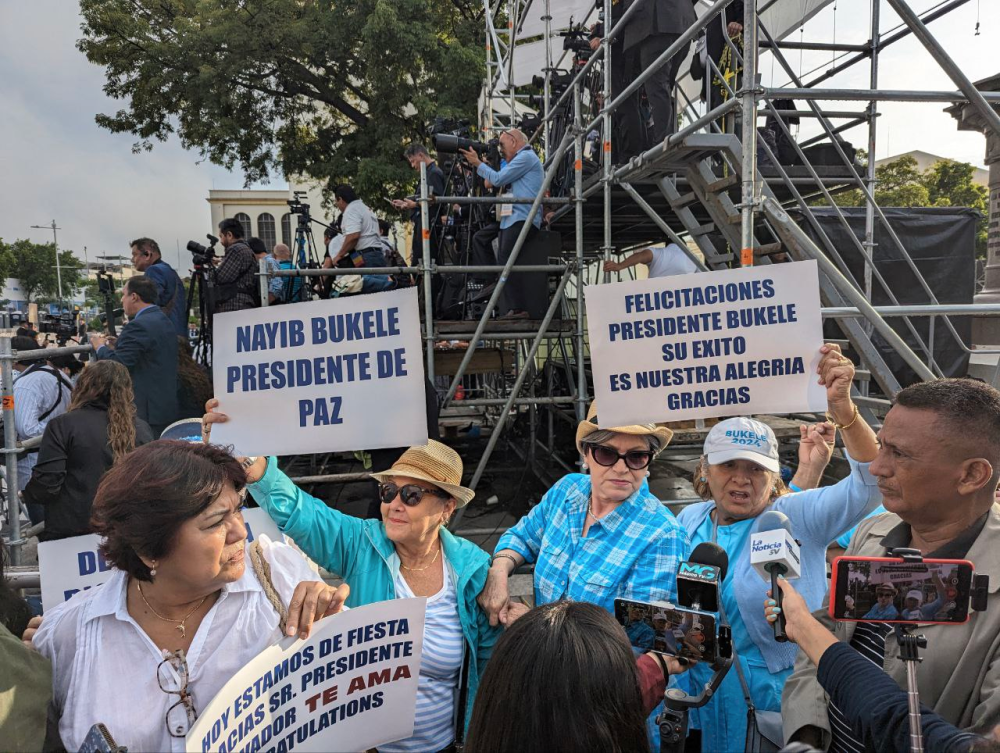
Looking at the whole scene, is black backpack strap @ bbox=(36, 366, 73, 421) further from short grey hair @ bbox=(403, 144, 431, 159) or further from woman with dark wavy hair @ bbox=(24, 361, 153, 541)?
short grey hair @ bbox=(403, 144, 431, 159)

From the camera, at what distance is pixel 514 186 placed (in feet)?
19.1

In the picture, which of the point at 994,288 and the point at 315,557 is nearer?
the point at 315,557

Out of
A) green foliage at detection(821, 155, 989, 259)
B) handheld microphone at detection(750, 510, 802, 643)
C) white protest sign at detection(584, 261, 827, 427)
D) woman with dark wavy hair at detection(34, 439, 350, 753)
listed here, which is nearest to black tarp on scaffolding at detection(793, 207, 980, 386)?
white protest sign at detection(584, 261, 827, 427)

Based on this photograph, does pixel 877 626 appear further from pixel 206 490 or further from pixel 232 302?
pixel 232 302

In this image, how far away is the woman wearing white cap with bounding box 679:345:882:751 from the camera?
2.03m

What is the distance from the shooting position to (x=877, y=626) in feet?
5.10

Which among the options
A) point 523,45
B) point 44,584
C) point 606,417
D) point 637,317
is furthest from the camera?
point 523,45

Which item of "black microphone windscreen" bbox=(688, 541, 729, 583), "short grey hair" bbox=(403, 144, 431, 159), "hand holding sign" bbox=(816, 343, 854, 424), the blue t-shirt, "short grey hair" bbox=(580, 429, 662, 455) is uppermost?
"short grey hair" bbox=(403, 144, 431, 159)

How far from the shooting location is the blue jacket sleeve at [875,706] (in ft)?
4.00

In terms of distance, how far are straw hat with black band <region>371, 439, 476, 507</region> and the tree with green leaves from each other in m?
13.1

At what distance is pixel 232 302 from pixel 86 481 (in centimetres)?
350

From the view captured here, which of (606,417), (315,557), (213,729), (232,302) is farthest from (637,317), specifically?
(232,302)

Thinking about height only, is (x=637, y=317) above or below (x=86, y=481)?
above

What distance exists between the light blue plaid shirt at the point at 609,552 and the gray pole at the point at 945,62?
2660 mm
